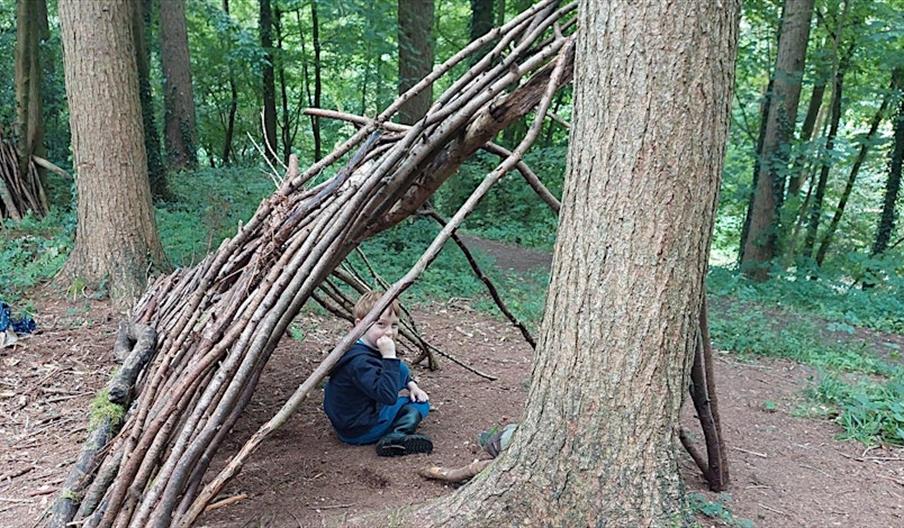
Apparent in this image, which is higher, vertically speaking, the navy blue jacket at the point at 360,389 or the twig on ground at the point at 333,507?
the navy blue jacket at the point at 360,389

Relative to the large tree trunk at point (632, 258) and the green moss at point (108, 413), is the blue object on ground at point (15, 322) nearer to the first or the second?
the green moss at point (108, 413)

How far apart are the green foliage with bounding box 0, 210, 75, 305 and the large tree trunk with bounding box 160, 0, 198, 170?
513 centimetres

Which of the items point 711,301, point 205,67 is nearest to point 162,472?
point 711,301

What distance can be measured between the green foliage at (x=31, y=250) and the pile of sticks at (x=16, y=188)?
260 mm

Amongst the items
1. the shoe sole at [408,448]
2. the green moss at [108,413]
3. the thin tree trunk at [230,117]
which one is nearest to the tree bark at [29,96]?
the green moss at [108,413]

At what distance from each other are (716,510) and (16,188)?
8403 millimetres

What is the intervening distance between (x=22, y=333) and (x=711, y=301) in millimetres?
7484

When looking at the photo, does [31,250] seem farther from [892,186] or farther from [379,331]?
[892,186]

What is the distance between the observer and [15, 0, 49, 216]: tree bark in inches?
298

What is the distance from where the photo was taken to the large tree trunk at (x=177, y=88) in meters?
11.6

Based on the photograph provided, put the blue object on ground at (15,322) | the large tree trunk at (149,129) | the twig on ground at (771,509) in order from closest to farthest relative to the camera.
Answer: the twig on ground at (771,509)
the blue object on ground at (15,322)
the large tree trunk at (149,129)

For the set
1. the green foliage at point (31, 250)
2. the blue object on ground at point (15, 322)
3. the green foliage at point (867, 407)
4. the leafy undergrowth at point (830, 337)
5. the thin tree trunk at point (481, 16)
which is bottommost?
the leafy undergrowth at point (830, 337)

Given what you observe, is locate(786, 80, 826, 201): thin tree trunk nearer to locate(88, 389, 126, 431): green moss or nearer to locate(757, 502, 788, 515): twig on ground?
locate(757, 502, 788, 515): twig on ground

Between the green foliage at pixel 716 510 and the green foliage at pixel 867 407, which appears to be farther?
the green foliage at pixel 867 407
